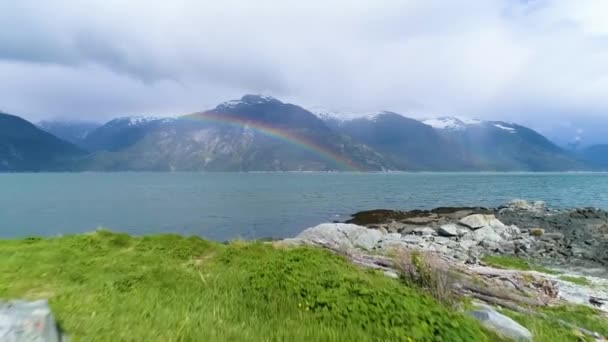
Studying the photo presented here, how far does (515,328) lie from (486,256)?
22.1m

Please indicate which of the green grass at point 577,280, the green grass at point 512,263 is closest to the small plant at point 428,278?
the green grass at point 577,280

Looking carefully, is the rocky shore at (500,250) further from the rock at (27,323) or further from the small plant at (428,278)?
the rock at (27,323)

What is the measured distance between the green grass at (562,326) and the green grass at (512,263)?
1047 cm

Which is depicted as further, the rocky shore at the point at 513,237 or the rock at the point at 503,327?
the rocky shore at the point at 513,237

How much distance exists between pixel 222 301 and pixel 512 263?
894 inches

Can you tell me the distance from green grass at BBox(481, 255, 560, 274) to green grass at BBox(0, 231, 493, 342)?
17.8 m

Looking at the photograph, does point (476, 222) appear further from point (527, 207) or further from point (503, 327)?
point (503, 327)

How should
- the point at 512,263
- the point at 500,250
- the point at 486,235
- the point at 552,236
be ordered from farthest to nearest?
the point at 486,235, the point at 552,236, the point at 500,250, the point at 512,263

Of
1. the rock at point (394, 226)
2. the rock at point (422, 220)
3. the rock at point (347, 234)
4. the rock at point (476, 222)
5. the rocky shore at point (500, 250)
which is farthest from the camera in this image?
the rock at point (422, 220)

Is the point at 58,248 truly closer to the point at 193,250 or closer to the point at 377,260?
the point at 193,250

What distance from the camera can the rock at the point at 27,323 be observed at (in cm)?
397

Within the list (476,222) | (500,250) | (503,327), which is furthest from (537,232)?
(503,327)

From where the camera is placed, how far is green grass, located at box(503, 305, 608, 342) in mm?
6695

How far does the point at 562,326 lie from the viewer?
798 centimetres
